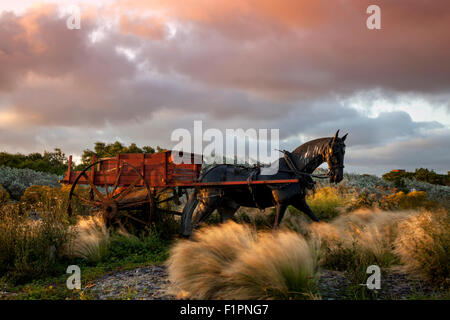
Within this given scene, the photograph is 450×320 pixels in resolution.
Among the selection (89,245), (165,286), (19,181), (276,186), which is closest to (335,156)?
(276,186)

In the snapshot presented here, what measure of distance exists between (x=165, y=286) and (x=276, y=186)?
9.45 ft

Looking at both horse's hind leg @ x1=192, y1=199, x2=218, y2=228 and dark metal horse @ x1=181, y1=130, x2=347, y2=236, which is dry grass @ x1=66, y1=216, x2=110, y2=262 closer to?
dark metal horse @ x1=181, y1=130, x2=347, y2=236

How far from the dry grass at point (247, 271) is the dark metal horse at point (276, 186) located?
200cm

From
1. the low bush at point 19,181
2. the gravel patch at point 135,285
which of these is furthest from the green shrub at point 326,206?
the low bush at point 19,181

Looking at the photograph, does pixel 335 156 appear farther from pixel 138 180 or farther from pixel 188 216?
pixel 138 180

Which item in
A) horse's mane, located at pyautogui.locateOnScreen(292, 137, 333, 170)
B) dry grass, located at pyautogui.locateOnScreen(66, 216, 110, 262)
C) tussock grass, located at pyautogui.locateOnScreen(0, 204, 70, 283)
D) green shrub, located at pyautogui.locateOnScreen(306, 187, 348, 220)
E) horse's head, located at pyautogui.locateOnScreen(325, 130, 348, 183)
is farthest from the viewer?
green shrub, located at pyautogui.locateOnScreen(306, 187, 348, 220)

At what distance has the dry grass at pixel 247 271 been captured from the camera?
404 centimetres

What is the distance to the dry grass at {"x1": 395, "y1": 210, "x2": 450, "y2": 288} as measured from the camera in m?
4.88

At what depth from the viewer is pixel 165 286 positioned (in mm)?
4766

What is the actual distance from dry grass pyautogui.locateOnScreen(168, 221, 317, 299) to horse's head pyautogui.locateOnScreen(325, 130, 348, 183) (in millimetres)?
2099

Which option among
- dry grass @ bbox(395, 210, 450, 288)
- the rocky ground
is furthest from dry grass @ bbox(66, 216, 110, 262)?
dry grass @ bbox(395, 210, 450, 288)

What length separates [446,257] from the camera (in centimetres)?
489

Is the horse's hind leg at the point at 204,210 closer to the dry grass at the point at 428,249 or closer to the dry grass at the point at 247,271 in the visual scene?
the dry grass at the point at 247,271

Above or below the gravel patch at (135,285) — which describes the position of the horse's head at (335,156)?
above
